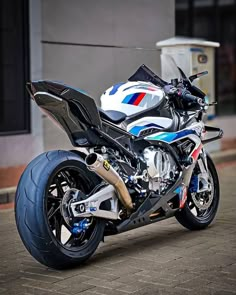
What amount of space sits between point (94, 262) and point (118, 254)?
1.15 ft

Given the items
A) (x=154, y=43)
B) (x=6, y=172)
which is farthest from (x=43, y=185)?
(x=154, y=43)

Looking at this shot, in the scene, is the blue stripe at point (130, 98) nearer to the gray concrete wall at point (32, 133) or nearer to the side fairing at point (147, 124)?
the side fairing at point (147, 124)

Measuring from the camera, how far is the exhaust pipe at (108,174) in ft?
17.7

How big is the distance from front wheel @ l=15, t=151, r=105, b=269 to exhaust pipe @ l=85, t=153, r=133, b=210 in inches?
6.6

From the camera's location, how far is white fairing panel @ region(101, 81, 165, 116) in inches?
240

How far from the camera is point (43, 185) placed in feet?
17.3

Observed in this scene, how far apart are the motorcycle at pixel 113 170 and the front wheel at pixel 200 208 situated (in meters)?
0.01

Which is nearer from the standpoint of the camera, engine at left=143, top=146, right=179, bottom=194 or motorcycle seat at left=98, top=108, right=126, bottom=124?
motorcycle seat at left=98, top=108, right=126, bottom=124

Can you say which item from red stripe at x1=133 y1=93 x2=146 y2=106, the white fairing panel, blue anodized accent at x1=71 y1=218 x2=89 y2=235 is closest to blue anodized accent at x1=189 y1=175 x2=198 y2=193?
the white fairing panel

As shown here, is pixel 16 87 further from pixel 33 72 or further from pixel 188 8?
pixel 188 8

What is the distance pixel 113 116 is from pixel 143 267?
129cm

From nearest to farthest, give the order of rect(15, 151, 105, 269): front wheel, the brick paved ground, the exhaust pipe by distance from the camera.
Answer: the brick paved ground
rect(15, 151, 105, 269): front wheel
the exhaust pipe

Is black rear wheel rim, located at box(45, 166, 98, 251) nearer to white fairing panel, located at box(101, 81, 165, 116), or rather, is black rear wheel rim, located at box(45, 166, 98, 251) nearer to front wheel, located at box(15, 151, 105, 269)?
front wheel, located at box(15, 151, 105, 269)

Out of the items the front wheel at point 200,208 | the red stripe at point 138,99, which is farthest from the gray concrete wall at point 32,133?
the red stripe at point 138,99
